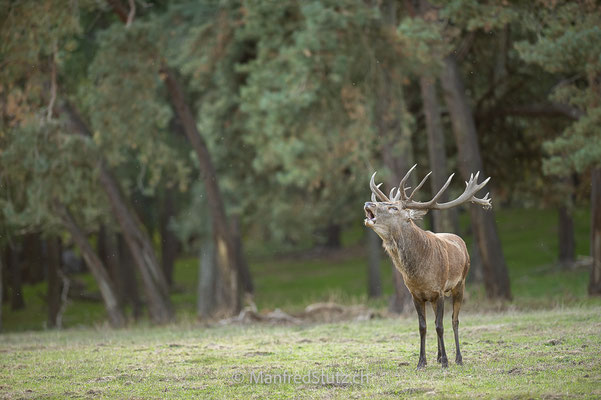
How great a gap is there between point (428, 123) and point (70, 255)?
32.5 meters

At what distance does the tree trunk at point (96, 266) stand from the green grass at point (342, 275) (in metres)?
3.62

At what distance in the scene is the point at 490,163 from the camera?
22.3 meters

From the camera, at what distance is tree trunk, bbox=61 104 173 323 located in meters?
19.8

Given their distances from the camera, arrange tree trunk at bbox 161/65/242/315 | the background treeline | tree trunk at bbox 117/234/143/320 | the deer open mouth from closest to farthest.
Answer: the deer open mouth, the background treeline, tree trunk at bbox 161/65/242/315, tree trunk at bbox 117/234/143/320

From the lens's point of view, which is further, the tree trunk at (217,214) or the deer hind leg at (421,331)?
the tree trunk at (217,214)

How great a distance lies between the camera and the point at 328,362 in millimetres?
9836

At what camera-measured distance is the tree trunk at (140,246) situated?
19.8m

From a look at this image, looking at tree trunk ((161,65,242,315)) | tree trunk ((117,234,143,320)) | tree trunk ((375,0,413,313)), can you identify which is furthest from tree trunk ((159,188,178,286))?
tree trunk ((375,0,413,313))

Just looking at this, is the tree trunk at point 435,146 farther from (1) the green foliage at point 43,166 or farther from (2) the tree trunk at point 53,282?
(2) the tree trunk at point 53,282

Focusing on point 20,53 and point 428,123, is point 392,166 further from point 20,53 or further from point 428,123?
point 20,53

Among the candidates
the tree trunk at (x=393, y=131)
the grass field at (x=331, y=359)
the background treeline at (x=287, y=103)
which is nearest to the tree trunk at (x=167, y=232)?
the background treeline at (x=287, y=103)

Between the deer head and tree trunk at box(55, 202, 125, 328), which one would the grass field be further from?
tree trunk at box(55, 202, 125, 328)

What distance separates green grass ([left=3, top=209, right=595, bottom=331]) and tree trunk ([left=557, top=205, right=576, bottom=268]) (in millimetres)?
463

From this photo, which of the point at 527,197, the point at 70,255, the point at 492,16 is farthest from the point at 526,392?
the point at 70,255
